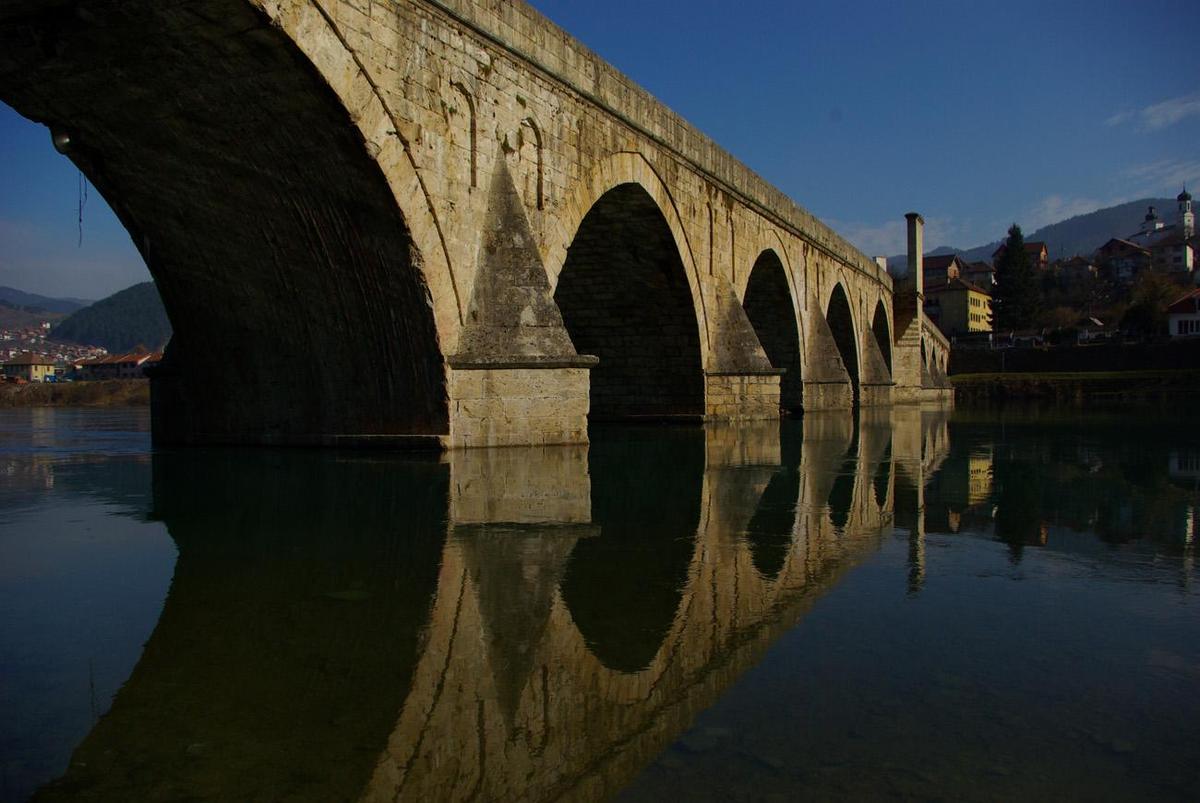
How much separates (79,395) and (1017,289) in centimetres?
6427

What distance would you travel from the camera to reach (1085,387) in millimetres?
47219

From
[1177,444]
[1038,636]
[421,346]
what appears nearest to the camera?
[1038,636]

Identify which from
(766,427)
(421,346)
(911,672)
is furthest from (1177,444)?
(911,672)

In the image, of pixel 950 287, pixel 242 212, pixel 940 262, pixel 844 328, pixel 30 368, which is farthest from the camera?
pixel 940 262

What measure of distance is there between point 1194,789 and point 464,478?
5997 mm

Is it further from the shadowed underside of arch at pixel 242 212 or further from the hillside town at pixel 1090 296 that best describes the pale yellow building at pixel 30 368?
the shadowed underside of arch at pixel 242 212

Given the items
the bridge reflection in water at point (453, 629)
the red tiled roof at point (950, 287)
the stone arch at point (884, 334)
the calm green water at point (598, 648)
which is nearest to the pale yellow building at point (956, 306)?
the red tiled roof at point (950, 287)

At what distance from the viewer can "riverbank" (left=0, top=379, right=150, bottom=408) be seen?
145 ft

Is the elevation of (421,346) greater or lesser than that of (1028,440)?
greater

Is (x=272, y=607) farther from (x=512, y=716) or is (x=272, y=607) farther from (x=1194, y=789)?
(x=1194, y=789)

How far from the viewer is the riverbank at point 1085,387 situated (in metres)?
44.0

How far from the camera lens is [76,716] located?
2438mm

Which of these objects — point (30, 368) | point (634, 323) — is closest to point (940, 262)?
point (30, 368)

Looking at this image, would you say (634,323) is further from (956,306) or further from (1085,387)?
(956,306)
